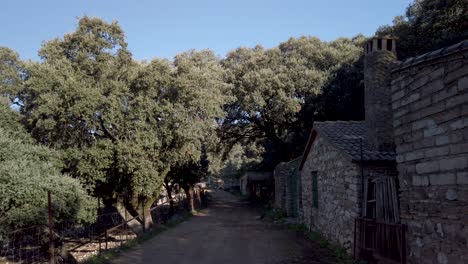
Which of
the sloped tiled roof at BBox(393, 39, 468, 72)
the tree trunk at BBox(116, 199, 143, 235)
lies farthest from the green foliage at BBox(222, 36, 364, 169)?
the sloped tiled roof at BBox(393, 39, 468, 72)

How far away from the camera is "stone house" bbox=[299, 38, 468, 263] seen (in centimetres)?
553

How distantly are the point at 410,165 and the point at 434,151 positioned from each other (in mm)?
715

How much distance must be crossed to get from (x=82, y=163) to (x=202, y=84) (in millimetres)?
6253

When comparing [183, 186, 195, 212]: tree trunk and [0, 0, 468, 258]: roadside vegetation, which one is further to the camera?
[183, 186, 195, 212]: tree trunk

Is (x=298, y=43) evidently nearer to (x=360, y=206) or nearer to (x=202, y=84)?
Result: (x=202, y=84)

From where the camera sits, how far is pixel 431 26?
60.5 ft

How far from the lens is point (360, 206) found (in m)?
10.0

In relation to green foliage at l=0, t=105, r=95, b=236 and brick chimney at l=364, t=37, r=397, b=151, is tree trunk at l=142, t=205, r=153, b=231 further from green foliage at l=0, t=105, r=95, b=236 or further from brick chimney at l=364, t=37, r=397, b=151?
brick chimney at l=364, t=37, r=397, b=151

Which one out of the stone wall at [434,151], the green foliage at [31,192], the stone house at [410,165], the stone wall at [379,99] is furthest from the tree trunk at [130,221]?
the stone wall at [434,151]

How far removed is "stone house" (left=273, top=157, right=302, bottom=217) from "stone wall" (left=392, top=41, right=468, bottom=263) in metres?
11.7

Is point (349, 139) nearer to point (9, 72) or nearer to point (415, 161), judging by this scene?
point (415, 161)

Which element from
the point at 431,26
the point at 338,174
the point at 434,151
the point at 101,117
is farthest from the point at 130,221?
the point at 431,26

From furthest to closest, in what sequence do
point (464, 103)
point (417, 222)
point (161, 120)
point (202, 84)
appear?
point (202, 84), point (161, 120), point (417, 222), point (464, 103)

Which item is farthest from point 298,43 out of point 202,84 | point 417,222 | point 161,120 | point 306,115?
point 417,222
